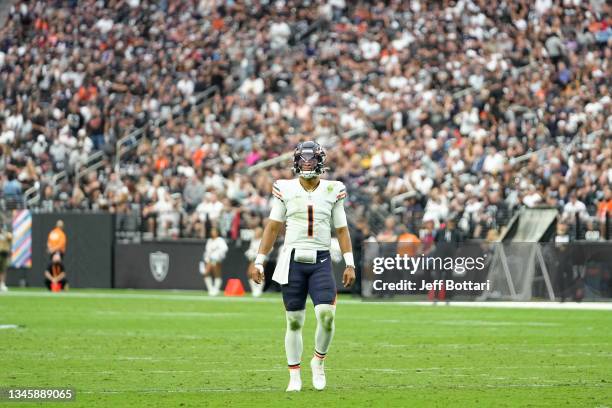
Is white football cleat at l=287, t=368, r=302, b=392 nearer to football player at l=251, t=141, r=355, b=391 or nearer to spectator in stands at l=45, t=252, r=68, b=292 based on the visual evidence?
football player at l=251, t=141, r=355, b=391

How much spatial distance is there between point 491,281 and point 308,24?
56.4 feet


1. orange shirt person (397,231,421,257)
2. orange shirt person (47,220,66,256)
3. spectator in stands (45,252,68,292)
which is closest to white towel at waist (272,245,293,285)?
orange shirt person (397,231,421,257)

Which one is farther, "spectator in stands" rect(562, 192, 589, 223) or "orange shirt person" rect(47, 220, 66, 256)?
"orange shirt person" rect(47, 220, 66, 256)

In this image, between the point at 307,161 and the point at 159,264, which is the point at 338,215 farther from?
the point at 159,264

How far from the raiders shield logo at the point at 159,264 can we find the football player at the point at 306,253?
22.3 metres

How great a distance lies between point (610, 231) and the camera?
28.3 meters

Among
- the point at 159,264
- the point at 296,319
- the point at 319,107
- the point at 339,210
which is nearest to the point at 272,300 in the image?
the point at 159,264

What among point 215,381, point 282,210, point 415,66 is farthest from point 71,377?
point 415,66

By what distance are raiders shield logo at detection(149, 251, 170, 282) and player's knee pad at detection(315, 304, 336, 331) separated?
22653mm

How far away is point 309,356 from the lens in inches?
665

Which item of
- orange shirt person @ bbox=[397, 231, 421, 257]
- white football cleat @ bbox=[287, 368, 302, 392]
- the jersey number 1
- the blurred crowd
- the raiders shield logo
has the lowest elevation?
white football cleat @ bbox=[287, 368, 302, 392]

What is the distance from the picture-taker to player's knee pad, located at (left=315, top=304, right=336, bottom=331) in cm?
1261

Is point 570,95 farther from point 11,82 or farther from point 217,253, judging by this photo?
point 11,82

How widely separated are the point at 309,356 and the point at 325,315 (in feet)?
14.3
